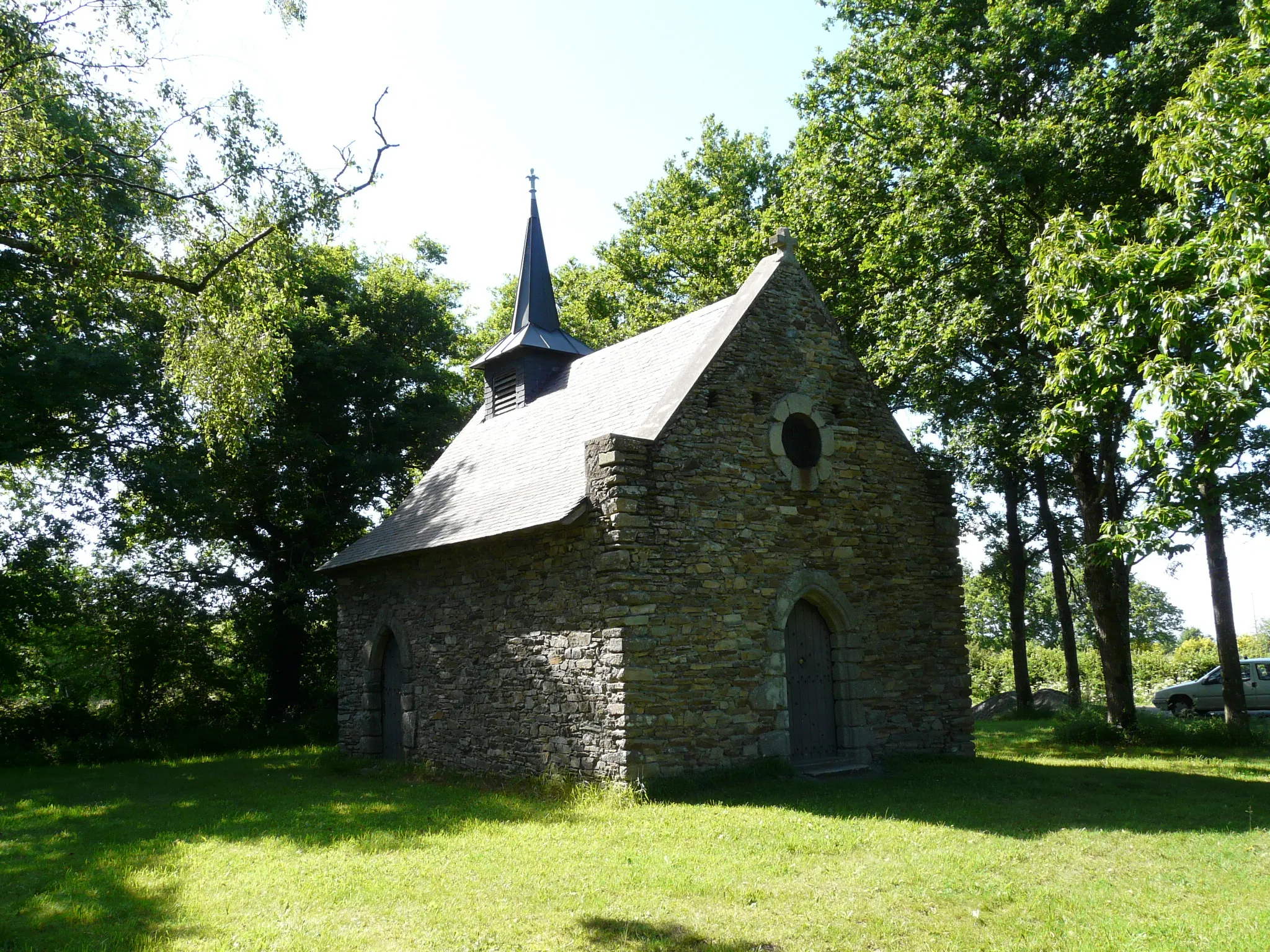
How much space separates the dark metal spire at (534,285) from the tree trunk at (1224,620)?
13.0 meters

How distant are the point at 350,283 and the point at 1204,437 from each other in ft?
69.5

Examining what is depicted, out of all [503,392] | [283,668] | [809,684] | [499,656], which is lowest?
[809,684]

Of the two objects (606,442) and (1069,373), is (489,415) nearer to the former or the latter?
(606,442)

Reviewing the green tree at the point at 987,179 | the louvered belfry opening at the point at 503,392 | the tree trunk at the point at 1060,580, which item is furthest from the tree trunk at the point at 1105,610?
the louvered belfry opening at the point at 503,392

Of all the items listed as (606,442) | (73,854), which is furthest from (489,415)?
(73,854)

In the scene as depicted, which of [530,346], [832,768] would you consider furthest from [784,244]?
[832,768]

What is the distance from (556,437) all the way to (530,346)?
3.75 m

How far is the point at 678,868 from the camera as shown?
23.6 ft

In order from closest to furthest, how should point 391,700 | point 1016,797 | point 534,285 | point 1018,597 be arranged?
point 1016,797 < point 391,700 < point 534,285 < point 1018,597

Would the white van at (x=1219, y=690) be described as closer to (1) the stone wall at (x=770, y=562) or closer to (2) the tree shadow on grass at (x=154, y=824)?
(1) the stone wall at (x=770, y=562)

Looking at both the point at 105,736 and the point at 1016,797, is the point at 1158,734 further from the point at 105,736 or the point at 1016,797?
the point at 105,736

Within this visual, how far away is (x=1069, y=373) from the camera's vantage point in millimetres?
10297

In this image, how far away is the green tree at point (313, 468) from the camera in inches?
845

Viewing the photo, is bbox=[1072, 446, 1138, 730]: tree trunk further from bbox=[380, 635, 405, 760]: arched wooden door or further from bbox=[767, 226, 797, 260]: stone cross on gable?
bbox=[380, 635, 405, 760]: arched wooden door
